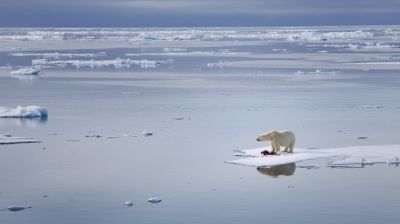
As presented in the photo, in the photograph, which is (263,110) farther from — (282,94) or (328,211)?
(328,211)

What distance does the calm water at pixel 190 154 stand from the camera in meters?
8.32

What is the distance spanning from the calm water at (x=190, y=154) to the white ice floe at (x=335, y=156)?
0.27 metres

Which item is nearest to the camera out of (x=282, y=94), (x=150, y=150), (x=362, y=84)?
(x=150, y=150)

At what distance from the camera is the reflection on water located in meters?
15.3

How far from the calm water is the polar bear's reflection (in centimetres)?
2

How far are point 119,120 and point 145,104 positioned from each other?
127 inches

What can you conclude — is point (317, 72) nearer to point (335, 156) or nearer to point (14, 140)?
point (14, 140)

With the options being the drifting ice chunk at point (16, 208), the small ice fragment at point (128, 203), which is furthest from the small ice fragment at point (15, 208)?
the small ice fragment at point (128, 203)

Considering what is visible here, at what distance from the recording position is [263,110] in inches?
687

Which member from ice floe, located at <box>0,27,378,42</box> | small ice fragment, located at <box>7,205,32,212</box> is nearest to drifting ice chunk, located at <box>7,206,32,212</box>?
small ice fragment, located at <box>7,205,32,212</box>

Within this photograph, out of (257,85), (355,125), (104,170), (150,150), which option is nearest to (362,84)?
(257,85)

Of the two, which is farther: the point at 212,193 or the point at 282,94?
the point at 282,94

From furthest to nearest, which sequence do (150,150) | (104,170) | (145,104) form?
(145,104) → (150,150) → (104,170)

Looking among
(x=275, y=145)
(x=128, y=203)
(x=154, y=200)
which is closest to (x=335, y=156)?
(x=275, y=145)
